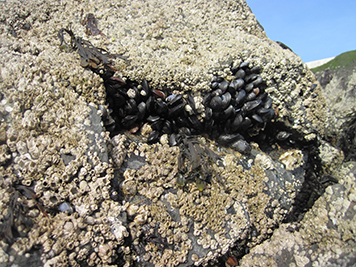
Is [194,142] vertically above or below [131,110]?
below

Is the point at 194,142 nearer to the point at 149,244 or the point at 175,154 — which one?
the point at 175,154

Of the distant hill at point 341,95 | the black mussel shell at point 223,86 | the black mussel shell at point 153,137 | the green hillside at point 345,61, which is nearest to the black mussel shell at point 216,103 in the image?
the black mussel shell at point 223,86

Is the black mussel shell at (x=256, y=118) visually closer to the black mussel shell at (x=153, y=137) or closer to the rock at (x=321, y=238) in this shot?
the rock at (x=321, y=238)

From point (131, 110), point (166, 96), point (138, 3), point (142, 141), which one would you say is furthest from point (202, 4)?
point (142, 141)

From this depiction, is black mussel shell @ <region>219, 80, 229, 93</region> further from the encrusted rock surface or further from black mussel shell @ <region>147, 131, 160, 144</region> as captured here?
black mussel shell @ <region>147, 131, 160, 144</region>

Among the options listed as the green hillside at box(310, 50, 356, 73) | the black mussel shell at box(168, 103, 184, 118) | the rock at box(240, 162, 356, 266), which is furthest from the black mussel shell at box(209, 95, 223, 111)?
the green hillside at box(310, 50, 356, 73)
